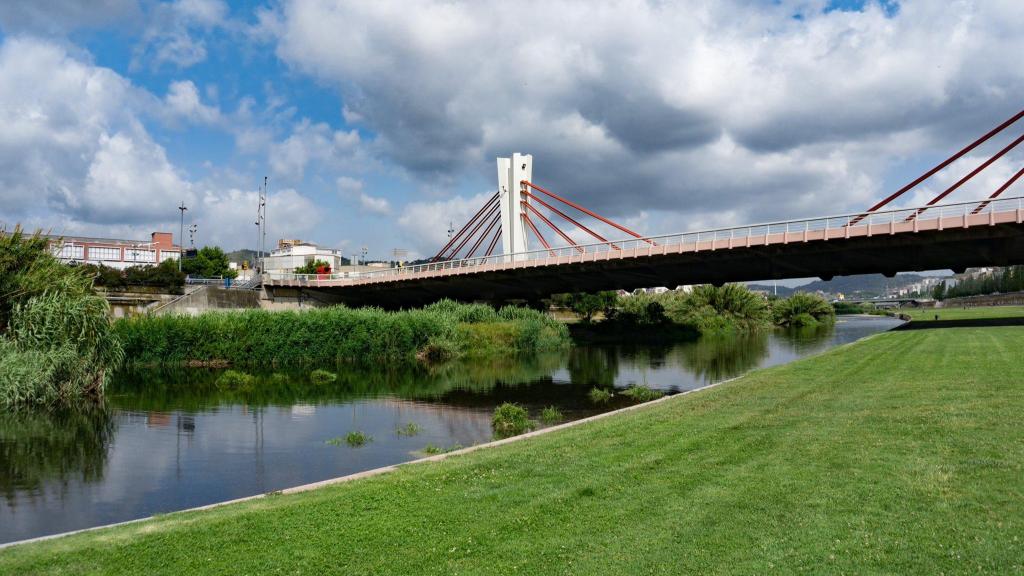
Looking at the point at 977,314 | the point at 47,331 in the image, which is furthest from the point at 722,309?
the point at 47,331

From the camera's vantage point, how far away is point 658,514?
7211 millimetres

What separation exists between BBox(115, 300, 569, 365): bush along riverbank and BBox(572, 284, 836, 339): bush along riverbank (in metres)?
16.1

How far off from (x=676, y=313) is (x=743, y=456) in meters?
59.2

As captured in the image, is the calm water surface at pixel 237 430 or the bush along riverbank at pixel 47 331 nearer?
the calm water surface at pixel 237 430

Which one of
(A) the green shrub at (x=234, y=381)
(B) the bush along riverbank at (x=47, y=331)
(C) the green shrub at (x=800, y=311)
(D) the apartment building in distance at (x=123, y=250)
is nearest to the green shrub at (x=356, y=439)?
(B) the bush along riverbank at (x=47, y=331)

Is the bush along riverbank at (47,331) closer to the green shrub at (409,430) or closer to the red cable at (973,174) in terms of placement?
the green shrub at (409,430)

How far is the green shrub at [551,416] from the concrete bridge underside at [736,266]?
24.3 m

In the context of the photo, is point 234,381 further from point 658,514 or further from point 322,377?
point 658,514

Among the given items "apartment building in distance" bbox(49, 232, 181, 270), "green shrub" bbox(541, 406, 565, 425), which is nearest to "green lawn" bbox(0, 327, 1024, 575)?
"green shrub" bbox(541, 406, 565, 425)

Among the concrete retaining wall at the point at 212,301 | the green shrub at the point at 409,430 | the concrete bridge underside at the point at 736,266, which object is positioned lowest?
the green shrub at the point at 409,430

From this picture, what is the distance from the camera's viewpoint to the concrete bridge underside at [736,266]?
120ft

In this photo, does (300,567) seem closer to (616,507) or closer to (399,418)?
(616,507)

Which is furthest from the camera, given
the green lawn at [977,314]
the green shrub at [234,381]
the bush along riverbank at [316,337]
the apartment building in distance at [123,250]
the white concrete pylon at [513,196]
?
the apartment building in distance at [123,250]

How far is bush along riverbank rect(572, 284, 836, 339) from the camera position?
61.1 m
